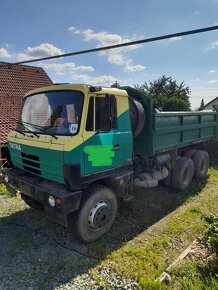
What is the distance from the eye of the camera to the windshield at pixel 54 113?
3.90 metres

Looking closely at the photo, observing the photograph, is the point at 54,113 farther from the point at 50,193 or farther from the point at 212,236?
the point at 212,236

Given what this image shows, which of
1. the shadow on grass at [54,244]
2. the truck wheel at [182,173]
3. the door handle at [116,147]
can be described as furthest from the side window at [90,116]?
the truck wheel at [182,173]

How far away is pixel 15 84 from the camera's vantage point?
43.1 ft

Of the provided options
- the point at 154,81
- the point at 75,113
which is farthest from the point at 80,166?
the point at 154,81

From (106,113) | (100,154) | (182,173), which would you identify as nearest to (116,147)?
(100,154)

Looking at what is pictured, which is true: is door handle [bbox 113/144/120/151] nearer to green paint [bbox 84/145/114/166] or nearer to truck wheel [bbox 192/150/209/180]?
green paint [bbox 84/145/114/166]

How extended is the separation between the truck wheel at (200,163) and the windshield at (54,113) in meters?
4.82

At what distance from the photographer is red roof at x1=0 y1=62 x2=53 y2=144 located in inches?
396

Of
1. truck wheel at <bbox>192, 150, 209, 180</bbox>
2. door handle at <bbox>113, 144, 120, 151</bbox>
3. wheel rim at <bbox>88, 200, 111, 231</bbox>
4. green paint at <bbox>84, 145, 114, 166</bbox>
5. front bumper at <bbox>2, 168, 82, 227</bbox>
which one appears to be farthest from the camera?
truck wheel at <bbox>192, 150, 209, 180</bbox>

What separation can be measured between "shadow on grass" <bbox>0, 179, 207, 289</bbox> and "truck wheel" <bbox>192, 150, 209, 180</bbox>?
1.80 meters

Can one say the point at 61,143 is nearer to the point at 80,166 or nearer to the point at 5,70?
the point at 80,166

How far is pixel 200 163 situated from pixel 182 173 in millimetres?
1178

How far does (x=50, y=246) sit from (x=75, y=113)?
226 cm

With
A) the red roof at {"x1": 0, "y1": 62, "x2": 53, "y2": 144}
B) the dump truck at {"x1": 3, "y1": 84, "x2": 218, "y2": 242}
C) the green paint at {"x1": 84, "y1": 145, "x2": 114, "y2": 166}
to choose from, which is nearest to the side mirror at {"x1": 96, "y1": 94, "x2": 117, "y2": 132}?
the dump truck at {"x1": 3, "y1": 84, "x2": 218, "y2": 242}
